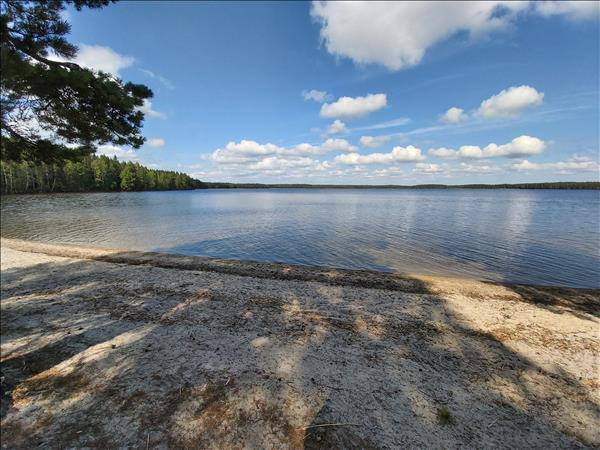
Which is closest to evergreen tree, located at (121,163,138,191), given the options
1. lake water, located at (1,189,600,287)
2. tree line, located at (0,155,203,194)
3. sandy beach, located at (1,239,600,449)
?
tree line, located at (0,155,203,194)

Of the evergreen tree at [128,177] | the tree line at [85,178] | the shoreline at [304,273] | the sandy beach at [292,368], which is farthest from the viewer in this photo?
the evergreen tree at [128,177]

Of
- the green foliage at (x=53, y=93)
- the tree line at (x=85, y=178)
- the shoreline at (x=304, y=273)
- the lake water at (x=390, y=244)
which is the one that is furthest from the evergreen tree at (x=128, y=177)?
the green foliage at (x=53, y=93)

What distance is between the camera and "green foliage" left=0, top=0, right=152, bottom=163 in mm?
5234

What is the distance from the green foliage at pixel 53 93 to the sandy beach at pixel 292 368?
4.69 m

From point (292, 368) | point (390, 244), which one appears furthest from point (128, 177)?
point (292, 368)

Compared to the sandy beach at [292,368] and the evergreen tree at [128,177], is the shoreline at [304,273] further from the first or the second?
the evergreen tree at [128,177]

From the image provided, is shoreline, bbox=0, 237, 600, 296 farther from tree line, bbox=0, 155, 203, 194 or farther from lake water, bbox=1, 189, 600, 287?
tree line, bbox=0, 155, 203, 194

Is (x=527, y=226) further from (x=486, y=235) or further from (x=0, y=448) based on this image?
(x=0, y=448)

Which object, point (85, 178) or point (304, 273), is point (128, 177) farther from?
point (304, 273)

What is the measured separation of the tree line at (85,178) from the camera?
83.2 meters

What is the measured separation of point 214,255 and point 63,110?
1282 centimetres

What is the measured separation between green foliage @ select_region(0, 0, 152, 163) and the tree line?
80566 millimetres

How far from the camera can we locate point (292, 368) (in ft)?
18.1

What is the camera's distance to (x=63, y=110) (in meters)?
6.34
